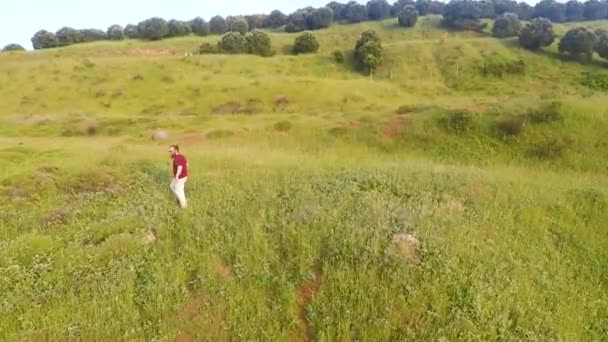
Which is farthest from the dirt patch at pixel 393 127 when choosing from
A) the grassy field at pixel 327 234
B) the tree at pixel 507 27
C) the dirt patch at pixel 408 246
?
the tree at pixel 507 27

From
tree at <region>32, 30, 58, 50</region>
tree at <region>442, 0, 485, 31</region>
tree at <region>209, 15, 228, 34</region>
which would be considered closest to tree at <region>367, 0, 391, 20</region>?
tree at <region>442, 0, 485, 31</region>

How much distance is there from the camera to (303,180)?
18188 millimetres

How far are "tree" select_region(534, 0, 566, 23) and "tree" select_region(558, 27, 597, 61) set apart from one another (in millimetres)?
51024

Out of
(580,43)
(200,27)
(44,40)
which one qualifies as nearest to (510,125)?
(580,43)

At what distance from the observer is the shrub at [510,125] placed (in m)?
28.5

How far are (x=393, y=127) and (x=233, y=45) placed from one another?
56.8 metres

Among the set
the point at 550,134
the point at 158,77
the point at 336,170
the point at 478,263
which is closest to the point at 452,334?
the point at 478,263

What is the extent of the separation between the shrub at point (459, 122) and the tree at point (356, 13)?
93661 mm

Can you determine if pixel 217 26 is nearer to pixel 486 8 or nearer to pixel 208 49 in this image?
pixel 208 49

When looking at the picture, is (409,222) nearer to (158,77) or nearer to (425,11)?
(158,77)

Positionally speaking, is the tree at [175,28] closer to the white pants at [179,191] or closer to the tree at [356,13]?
the tree at [356,13]

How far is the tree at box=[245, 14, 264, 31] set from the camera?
12738cm

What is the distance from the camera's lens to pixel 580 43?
229ft

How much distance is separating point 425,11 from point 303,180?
405 feet
